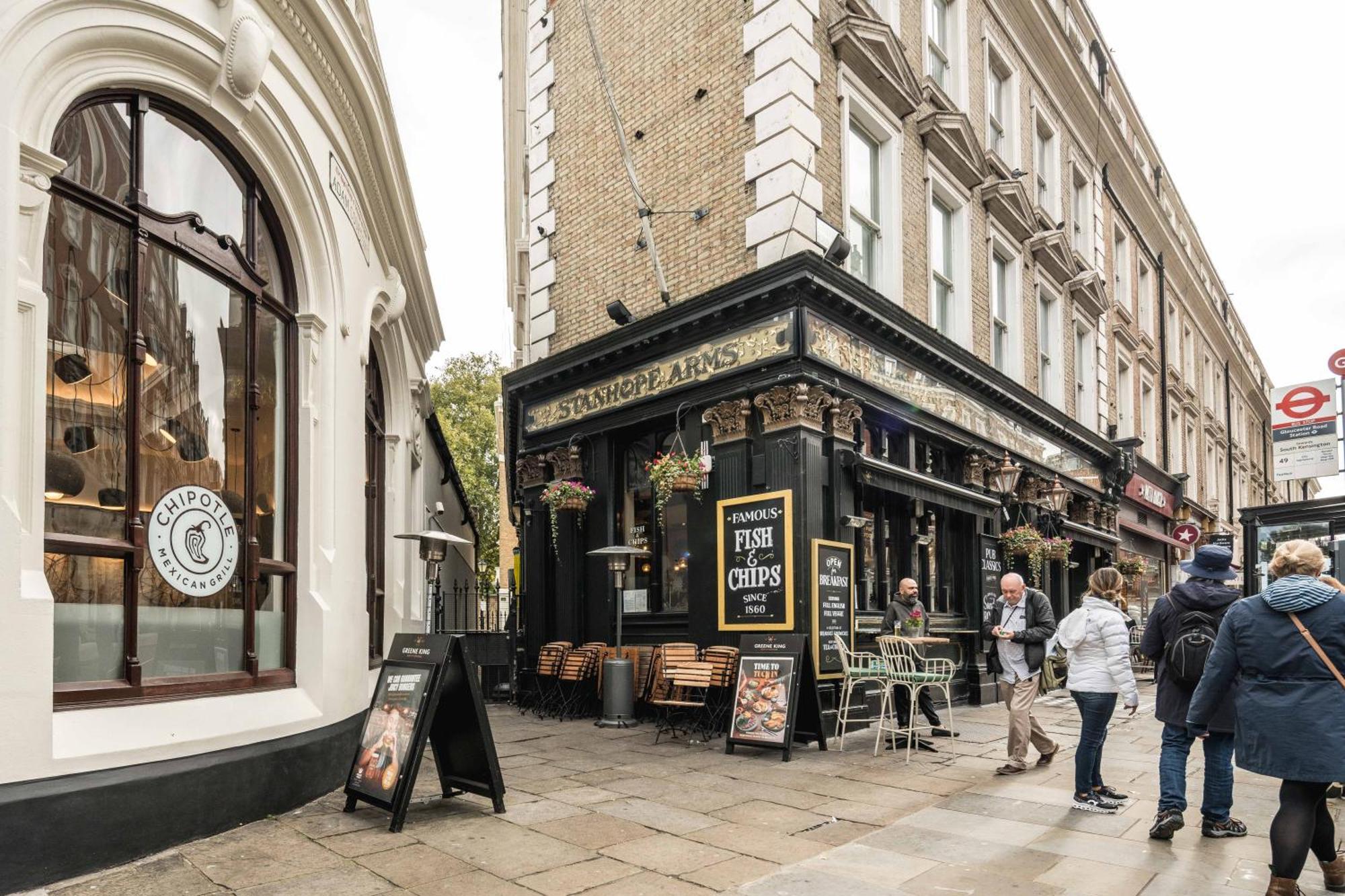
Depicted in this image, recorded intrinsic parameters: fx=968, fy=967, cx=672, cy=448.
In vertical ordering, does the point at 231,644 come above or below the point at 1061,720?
above

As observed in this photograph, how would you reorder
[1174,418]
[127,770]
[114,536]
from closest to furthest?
[127,770] < [114,536] < [1174,418]

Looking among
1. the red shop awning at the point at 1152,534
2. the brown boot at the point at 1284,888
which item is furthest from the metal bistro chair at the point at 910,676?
the red shop awning at the point at 1152,534

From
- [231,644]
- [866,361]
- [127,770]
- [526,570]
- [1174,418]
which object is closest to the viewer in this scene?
[127,770]

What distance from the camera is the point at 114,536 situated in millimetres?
5492

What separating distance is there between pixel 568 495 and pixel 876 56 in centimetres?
698

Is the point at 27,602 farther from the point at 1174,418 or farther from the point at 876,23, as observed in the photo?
the point at 1174,418

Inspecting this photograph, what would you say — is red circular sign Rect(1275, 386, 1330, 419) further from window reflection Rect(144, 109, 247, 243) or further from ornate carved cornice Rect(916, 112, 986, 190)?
window reflection Rect(144, 109, 247, 243)

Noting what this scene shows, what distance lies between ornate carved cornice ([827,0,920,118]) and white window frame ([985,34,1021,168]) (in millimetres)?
4177

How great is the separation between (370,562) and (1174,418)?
84.0 ft

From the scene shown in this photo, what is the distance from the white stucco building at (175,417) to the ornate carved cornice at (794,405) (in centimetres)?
436

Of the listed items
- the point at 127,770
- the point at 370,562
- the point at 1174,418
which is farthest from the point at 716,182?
the point at 1174,418

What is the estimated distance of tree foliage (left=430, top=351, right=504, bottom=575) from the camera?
1511 inches

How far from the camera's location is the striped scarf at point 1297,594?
477cm

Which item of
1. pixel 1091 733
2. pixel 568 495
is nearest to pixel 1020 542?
pixel 568 495
